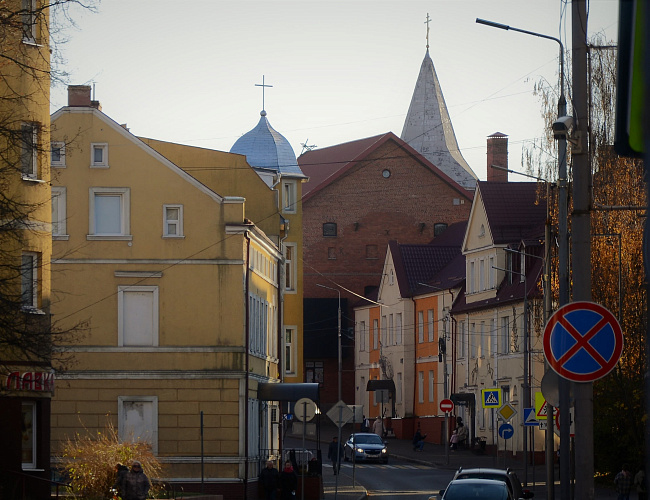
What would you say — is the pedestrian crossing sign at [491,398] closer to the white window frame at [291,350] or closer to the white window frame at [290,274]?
the white window frame at [291,350]

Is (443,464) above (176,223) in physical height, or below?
below

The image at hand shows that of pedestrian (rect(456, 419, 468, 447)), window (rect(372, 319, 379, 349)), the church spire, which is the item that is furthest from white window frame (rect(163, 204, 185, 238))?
the church spire

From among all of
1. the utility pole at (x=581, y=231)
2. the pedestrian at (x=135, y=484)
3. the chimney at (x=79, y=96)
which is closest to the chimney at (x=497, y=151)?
the chimney at (x=79, y=96)

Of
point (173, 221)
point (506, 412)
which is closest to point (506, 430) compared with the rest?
point (506, 412)

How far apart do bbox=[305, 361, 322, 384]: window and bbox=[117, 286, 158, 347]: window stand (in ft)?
165

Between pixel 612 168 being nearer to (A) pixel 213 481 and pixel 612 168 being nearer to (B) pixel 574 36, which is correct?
(A) pixel 213 481

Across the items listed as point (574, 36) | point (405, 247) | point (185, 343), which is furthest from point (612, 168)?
point (405, 247)

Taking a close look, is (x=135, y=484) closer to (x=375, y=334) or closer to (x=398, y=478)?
(x=398, y=478)

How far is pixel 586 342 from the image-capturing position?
10.0 metres

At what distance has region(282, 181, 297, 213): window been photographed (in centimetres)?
5425

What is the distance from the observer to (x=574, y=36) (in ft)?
38.8

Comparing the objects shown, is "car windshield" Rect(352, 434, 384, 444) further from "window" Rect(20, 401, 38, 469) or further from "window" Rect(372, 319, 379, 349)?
"window" Rect(20, 401, 38, 469)

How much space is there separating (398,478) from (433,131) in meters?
56.2

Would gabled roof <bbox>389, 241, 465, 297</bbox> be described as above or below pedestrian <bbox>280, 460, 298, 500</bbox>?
above
